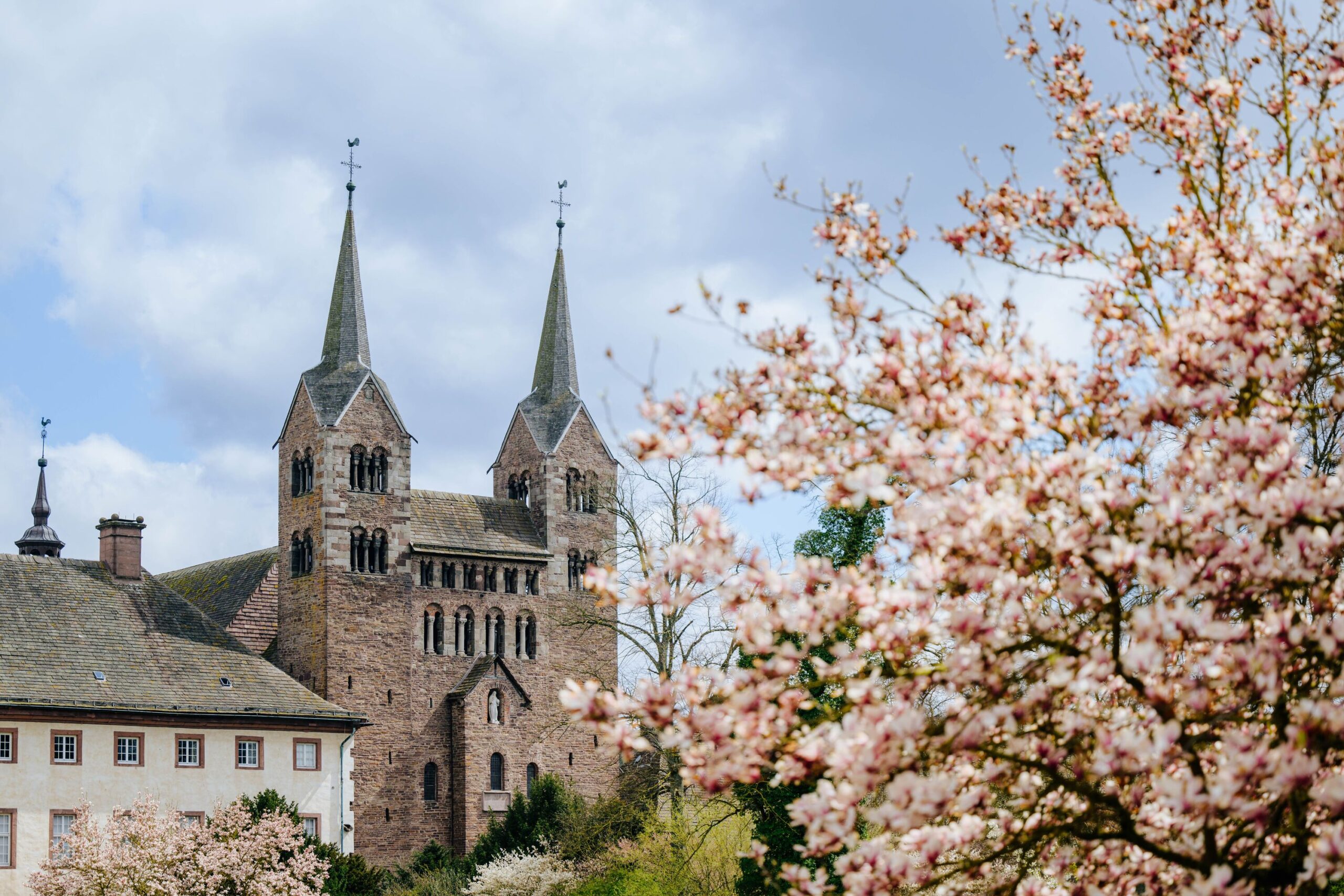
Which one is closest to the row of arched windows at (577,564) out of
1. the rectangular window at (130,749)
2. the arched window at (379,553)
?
the arched window at (379,553)

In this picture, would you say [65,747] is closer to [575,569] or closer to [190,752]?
[190,752]

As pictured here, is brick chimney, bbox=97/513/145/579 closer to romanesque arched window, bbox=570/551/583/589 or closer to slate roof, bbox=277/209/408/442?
slate roof, bbox=277/209/408/442

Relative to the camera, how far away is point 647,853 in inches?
1578

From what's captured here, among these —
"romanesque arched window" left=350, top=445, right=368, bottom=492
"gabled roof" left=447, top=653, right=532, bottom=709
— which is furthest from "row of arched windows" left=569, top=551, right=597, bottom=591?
"romanesque arched window" left=350, top=445, right=368, bottom=492

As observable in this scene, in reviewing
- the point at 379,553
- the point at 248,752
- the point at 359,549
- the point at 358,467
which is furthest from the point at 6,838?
the point at 358,467

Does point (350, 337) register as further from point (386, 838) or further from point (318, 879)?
point (318, 879)

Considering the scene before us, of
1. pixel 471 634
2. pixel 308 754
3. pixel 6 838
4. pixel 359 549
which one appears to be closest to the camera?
pixel 6 838

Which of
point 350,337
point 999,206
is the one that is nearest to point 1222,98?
point 999,206

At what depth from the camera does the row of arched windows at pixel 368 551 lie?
63031mm

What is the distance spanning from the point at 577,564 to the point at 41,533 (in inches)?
1170

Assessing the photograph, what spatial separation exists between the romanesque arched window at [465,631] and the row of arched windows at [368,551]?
13.0 feet

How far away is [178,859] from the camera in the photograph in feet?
131

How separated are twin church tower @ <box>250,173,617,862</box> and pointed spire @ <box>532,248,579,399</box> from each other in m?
3.99

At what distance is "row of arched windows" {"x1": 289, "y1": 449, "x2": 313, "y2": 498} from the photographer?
6419cm
